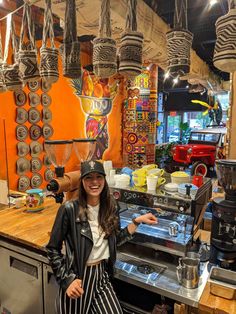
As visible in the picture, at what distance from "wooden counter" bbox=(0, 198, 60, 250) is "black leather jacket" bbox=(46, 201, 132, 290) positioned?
33 centimetres

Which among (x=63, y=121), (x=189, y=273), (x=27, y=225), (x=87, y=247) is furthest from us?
(x=63, y=121)

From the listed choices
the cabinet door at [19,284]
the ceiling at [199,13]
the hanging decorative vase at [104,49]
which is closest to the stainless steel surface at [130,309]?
the cabinet door at [19,284]

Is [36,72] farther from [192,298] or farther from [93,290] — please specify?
[192,298]

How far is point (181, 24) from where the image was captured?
1.07 metres

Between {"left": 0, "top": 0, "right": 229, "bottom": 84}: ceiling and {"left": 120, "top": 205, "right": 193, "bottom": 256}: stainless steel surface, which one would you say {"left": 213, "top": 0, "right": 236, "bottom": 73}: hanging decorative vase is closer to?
{"left": 120, "top": 205, "right": 193, "bottom": 256}: stainless steel surface

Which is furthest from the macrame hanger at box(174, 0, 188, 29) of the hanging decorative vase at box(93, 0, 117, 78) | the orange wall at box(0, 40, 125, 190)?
the orange wall at box(0, 40, 125, 190)

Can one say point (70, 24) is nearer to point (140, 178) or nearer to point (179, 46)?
point (179, 46)

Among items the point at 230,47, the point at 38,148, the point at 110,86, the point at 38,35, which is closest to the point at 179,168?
the point at 110,86

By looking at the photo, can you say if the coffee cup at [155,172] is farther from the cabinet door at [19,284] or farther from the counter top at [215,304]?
the cabinet door at [19,284]

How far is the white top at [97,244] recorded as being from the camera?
5.25ft

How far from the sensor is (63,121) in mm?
4930

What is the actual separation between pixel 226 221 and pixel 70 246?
0.95 m

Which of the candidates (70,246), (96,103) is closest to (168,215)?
(70,246)

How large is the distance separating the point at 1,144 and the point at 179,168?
5.63m
